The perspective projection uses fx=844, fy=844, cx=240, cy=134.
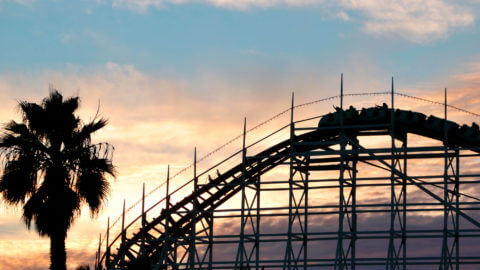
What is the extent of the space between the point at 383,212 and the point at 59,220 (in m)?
14.5

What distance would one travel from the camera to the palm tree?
25641 millimetres

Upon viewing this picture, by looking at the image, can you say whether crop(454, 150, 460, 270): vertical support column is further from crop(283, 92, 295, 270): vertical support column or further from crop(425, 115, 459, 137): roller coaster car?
crop(283, 92, 295, 270): vertical support column

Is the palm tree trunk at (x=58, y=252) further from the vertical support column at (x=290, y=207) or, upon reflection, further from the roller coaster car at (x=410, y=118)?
the roller coaster car at (x=410, y=118)

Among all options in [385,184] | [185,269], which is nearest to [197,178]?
[185,269]

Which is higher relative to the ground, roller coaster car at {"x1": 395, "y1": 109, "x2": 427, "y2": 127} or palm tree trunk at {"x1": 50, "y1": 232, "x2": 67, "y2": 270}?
roller coaster car at {"x1": 395, "y1": 109, "x2": 427, "y2": 127}

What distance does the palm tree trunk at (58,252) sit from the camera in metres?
25.2

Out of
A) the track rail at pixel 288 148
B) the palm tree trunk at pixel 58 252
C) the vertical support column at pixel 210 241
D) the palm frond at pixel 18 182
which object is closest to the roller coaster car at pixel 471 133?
the track rail at pixel 288 148

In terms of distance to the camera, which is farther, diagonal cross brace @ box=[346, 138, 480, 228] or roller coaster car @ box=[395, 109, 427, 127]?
roller coaster car @ box=[395, 109, 427, 127]

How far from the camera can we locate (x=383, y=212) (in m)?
34.5

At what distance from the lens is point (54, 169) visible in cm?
2622

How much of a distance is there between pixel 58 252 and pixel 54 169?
2616mm

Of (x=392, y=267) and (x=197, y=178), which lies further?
(x=197, y=178)

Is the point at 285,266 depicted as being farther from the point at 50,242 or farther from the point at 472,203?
the point at 50,242

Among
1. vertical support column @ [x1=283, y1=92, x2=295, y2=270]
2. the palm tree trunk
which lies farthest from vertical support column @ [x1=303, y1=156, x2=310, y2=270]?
the palm tree trunk
